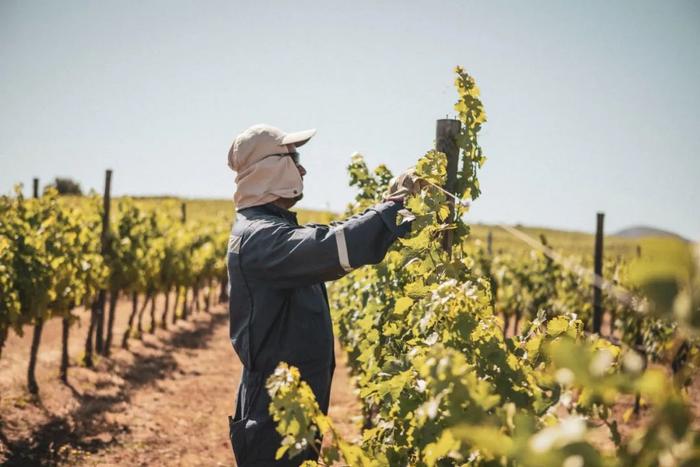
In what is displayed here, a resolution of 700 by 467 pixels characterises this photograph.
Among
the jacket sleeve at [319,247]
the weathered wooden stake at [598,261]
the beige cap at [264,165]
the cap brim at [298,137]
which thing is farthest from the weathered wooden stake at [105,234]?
the jacket sleeve at [319,247]

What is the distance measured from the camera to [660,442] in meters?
0.85

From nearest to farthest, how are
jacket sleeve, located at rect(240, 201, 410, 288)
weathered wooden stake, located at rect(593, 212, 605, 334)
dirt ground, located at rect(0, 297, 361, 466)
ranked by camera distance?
1. jacket sleeve, located at rect(240, 201, 410, 288)
2. dirt ground, located at rect(0, 297, 361, 466)
3. weathered wooden stake, located at rect(593, 212, 605, 334)

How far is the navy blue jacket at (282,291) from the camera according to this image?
7.48ft

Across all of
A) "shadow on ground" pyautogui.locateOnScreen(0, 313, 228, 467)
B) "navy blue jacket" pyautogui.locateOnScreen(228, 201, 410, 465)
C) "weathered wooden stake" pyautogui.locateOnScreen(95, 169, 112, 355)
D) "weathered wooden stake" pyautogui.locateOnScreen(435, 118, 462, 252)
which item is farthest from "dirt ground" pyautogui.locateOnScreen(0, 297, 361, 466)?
"weathered wooden stake" pyautogui.locateOnScreen(435, 118, 462, 252)

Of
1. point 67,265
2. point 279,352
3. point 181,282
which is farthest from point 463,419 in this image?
point 181,282

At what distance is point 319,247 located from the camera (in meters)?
2.26

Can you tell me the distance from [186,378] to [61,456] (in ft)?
14.5

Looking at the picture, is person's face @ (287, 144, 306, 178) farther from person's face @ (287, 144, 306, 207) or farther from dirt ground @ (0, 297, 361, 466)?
dirt ground @ (0, 297, 361, 466)

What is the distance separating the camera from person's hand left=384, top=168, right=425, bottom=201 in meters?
2.53

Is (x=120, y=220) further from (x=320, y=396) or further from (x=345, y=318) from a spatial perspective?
(x=320, y=396)

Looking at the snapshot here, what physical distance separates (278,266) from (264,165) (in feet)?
2.12

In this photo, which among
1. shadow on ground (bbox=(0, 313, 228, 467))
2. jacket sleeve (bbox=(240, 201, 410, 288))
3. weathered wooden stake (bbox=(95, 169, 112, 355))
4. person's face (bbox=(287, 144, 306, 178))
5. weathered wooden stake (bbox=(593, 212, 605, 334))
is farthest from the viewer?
weathered wooden stake (bbox=(95, 169, 112, 355))

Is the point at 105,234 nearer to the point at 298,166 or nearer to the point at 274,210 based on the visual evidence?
the point at 298,166

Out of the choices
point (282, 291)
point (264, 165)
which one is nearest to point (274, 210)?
point (264, 165)
